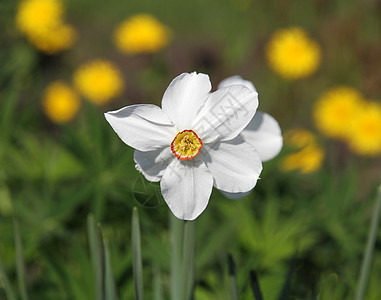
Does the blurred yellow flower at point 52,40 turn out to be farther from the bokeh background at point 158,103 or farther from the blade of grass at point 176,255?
the blade of grass at point 176,255

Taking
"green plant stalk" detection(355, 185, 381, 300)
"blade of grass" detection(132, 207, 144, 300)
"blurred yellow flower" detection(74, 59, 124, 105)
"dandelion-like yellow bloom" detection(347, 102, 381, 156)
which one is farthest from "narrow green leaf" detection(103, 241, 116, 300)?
"blurred yellow flower" detection(74, 59, 124, 105)

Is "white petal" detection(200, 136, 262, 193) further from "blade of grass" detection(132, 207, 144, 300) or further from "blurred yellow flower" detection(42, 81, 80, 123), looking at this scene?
"blurred yellow flower" detection(42, 81, 80, 123)

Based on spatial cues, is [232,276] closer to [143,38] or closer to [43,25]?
[143,38]

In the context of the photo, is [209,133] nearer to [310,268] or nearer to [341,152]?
[310,268]

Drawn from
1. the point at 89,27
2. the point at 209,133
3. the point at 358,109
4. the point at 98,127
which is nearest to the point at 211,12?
the point at 89,27

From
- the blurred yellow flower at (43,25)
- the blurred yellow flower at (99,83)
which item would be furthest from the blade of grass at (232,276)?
the blurred yellow flower at (43,25)
